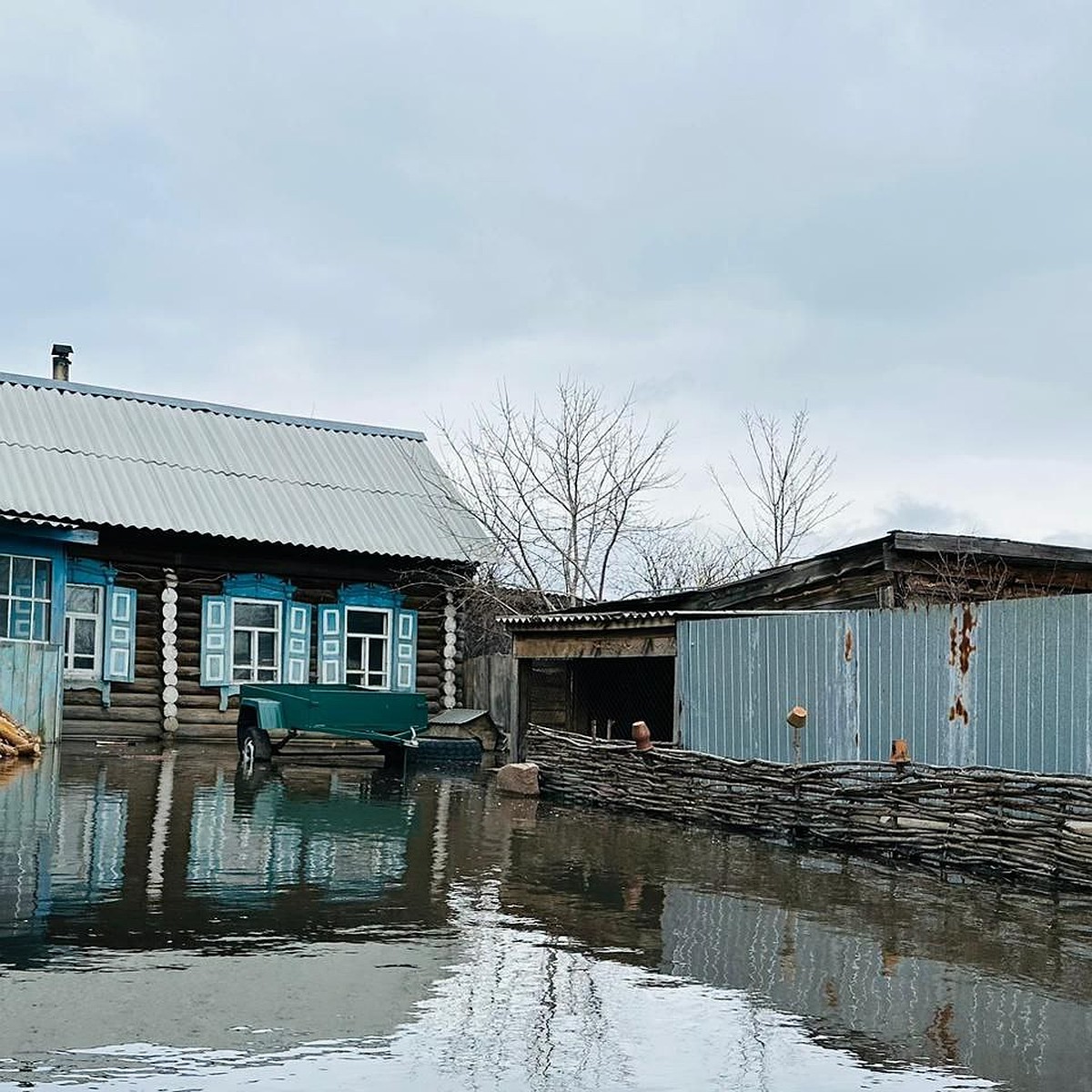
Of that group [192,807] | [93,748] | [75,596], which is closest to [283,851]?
[192,807]

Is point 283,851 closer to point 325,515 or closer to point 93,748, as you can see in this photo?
point 93,748

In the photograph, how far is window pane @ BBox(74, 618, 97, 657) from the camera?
24.9 meters

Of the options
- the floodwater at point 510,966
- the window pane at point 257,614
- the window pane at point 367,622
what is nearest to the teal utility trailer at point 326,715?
the window pane at point 257,614

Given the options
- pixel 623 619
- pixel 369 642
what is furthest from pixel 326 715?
pixel 369 642

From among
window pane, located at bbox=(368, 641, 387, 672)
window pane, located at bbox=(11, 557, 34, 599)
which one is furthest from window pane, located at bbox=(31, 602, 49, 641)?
window pane, located at bbox=(368, 641, 387, 672)

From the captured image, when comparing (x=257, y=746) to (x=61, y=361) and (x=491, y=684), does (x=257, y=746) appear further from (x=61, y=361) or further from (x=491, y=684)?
(x=61, y=361)

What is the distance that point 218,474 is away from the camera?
90.8 ft

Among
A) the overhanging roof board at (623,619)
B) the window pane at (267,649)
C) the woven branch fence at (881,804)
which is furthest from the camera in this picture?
the window pane at (267,649)

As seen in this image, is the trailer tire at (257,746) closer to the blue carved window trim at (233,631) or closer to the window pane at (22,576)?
the blue carved window trim at (233,631)

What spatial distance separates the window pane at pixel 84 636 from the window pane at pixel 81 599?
0.58 feet

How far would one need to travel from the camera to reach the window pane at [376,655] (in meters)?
27.6

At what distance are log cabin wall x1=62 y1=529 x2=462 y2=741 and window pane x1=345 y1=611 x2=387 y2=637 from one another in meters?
0.62

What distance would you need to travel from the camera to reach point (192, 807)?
46.2 feet

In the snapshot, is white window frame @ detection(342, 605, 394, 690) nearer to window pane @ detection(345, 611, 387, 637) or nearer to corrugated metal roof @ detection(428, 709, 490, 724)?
window pane @ detection(345, 611, 387, 637)
